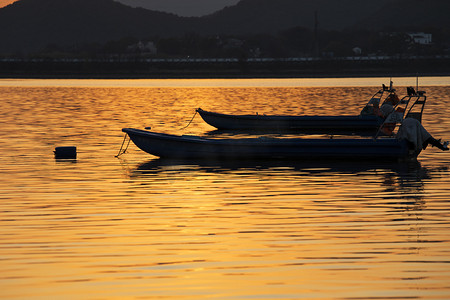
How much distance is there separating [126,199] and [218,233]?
5.99m

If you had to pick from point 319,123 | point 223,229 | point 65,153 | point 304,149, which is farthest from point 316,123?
point 223,229

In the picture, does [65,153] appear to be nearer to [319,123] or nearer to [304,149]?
[304,149]

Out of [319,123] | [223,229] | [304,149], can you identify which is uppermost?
[223,229]

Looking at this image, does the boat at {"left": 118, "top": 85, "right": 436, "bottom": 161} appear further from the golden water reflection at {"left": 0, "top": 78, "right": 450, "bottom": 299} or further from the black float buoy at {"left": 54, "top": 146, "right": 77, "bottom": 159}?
the black float buoy at {"left": 54, "top": 146, "right": 77, "bottom": 159}

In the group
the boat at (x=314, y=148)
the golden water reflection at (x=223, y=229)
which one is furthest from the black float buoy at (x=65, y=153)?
the boat at (x=314, y=148)

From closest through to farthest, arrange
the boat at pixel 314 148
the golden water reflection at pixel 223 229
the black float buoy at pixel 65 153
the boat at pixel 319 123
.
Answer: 1. the golden water reflection at pixel 223 229
2. the boat at pixel 314 148
3. the black float buoy at pixel 65 153
4. the boat at pixel 319 123

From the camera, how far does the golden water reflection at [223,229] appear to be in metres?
13.5

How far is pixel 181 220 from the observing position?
19.6m

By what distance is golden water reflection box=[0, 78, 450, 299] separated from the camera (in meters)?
13.5

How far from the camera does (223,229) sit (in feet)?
60.3

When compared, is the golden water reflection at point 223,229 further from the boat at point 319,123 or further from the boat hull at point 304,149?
the boat at point 319,123

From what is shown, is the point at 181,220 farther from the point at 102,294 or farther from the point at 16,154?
the point at 16,154

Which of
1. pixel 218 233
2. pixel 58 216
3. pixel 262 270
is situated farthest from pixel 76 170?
pixel 262 270

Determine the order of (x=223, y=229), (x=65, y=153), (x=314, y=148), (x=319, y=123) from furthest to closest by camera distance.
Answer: (x=319, y=123) → (x=65, y=153) → (x=314, y=148) → (x=223, y=229)
